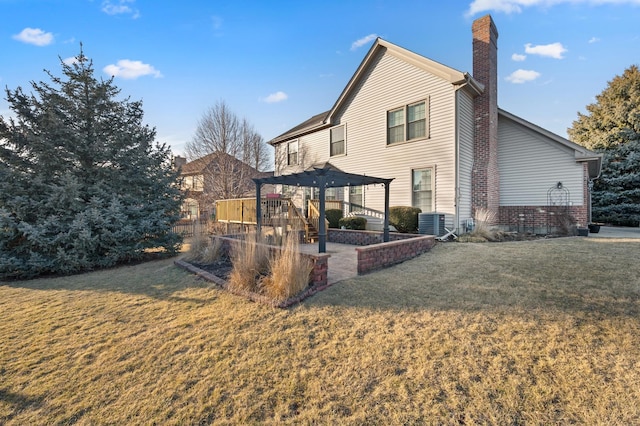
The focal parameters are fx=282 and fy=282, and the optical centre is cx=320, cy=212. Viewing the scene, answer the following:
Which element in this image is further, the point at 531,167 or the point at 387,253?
the point at 531,167

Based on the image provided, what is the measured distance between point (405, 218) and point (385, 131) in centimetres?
436

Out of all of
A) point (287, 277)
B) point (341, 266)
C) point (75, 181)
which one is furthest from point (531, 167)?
point (75, 181)

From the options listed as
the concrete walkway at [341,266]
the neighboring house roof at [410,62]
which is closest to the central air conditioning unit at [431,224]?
the concrete walkway at [341,266]

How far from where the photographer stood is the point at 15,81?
26.1ft

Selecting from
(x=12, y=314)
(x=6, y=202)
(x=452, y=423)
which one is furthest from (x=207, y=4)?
(x=452, y=423)

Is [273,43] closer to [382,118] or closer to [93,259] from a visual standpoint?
[382,118]

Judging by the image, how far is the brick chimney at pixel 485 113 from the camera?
443 inches

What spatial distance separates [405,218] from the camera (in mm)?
11445

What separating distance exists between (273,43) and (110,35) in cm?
586

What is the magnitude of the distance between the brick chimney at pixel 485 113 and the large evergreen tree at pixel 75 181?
1177 centimetres

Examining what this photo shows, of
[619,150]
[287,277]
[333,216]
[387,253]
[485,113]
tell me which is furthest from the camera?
[619,150]

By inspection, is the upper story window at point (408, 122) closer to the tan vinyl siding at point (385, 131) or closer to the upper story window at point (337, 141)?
the tan vinyl siding at point (385, 131)

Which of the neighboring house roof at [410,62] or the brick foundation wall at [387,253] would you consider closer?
the brick foundation wall at [387,253]

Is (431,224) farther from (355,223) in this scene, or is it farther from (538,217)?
(538,217)
